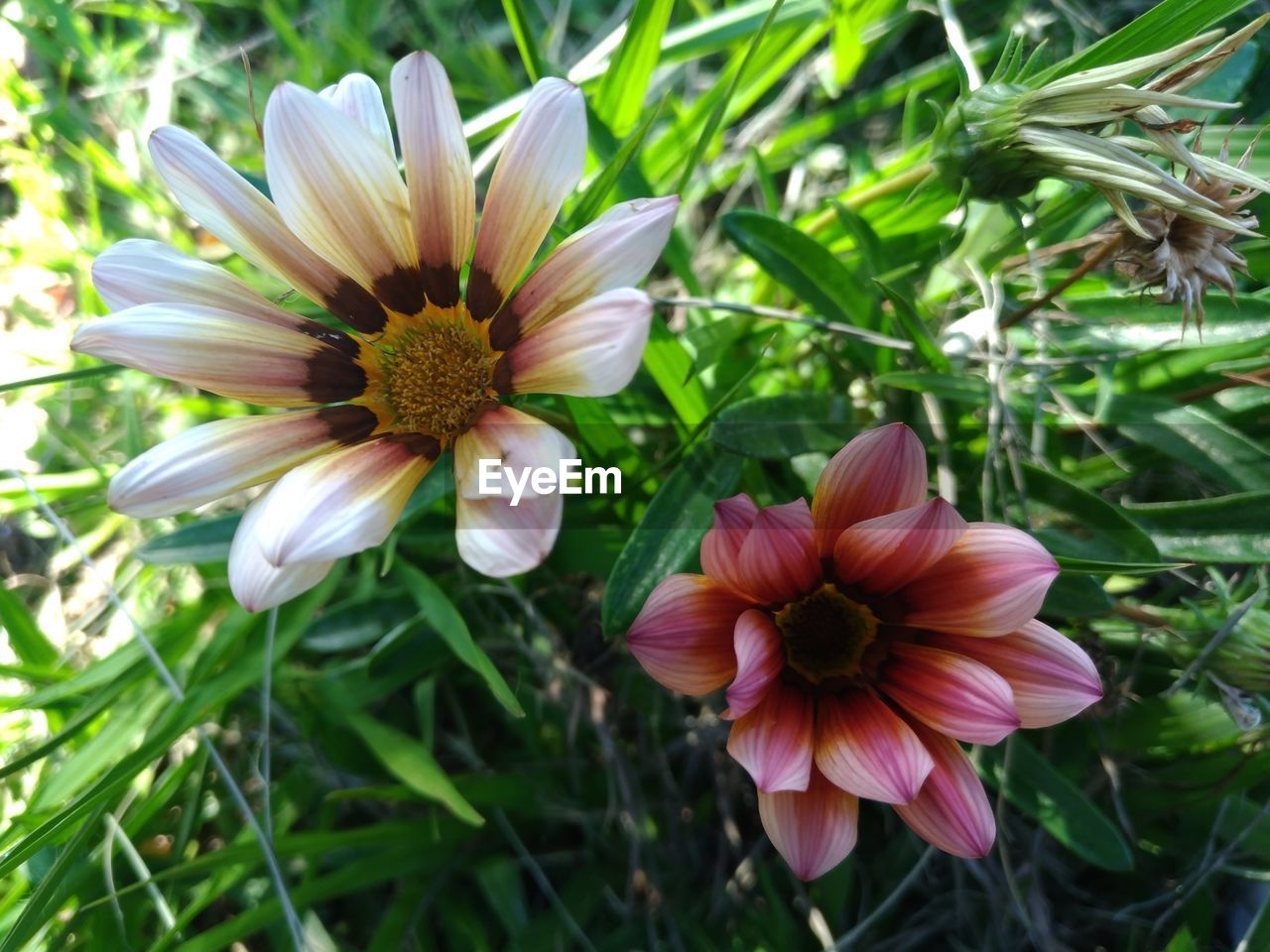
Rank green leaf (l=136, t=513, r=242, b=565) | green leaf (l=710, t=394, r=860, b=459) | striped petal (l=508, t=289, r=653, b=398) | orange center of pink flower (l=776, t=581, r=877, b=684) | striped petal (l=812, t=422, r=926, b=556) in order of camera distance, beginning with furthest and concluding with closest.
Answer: green leaf (l=136, t=513, r=242, b=565), green leaf (l=710, t=394, r=860, b=459), orange center of pink flower (l=776, t=581, r=877, b=684), striped petal (l=812, t=422, r=926, b=556), striped petal (l=508, t=289, r=653, b=398)

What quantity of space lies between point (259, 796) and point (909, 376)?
117cm

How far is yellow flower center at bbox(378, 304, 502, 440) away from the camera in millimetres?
917

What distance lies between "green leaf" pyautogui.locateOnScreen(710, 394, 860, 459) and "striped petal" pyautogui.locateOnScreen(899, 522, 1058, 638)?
0.85 feet

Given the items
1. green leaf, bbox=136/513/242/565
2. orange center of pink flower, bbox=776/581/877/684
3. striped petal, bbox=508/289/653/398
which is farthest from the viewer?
green leaf, bbox=136/513/242/565

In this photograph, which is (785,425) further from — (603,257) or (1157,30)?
(1157,30)

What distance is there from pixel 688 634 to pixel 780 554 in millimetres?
111

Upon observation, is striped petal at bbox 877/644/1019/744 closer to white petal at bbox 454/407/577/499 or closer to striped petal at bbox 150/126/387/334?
white petal at bbox 454/407/577/499

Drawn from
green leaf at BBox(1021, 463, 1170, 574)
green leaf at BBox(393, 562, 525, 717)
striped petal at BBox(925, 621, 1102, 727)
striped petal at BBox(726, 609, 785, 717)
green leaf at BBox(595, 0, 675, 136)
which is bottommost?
green leaf at BBox(1021, 463, 1170, 574)

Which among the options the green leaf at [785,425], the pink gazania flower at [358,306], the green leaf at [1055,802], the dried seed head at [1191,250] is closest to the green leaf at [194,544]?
the pink gazania flower at [358,306]

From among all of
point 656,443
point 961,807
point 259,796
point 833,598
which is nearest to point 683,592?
point 833,598

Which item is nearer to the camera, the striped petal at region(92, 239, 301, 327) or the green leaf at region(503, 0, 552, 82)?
the striped petal at region(92, 239, 301, 327)

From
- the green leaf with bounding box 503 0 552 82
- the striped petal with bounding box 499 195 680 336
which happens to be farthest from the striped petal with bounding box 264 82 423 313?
the green leaf with bounding box 503 0 552 82

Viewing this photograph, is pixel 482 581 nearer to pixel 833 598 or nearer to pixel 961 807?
pixel 833 598

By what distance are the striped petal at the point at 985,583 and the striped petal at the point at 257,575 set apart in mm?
588
